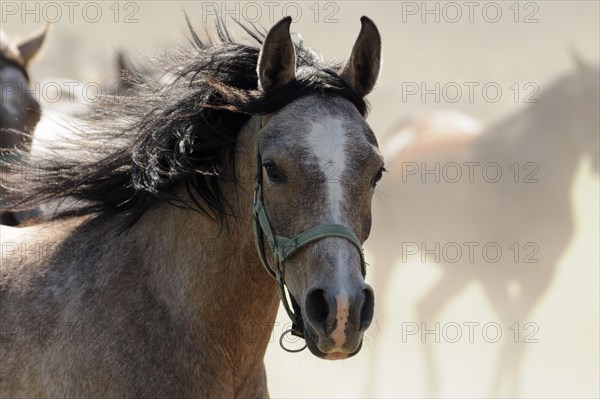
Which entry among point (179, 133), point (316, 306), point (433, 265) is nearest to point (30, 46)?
point (179, 133)

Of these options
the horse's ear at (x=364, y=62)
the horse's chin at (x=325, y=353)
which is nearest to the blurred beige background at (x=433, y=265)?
the horse's ear at (x=364, y=62)

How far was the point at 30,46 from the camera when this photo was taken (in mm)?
7090

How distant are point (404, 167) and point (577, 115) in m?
1.82

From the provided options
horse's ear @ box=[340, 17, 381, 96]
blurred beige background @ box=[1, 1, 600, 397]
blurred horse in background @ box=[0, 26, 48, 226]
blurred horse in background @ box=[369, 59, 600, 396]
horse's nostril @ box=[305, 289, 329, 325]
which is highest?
horse's ear @ box=[340, 17, 381, 96]

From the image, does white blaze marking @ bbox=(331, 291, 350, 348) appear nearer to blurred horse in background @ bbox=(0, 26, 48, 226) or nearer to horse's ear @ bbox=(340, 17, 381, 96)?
horse's ear @ bbox=(340, 17, 381, 96)

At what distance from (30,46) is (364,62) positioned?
4203 millimetres

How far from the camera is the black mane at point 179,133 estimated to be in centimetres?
351

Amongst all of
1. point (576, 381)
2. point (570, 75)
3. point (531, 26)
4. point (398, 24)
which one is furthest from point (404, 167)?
Result: point (398, 24)

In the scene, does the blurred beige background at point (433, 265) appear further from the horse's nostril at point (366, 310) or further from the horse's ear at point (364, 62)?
the horse's nostril at point (366, 310)

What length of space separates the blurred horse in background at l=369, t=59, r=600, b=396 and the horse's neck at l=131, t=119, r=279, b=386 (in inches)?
237

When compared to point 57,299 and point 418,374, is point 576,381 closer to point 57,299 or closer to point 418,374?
point 418,374

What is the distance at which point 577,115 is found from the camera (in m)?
10.1

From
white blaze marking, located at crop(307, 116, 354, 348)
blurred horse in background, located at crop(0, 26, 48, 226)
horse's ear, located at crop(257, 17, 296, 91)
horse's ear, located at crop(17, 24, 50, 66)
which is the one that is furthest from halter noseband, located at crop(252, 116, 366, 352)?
horse's ear, located at crop(17, 24, 50, 66)

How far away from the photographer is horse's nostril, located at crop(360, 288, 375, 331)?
3020 millimetres
